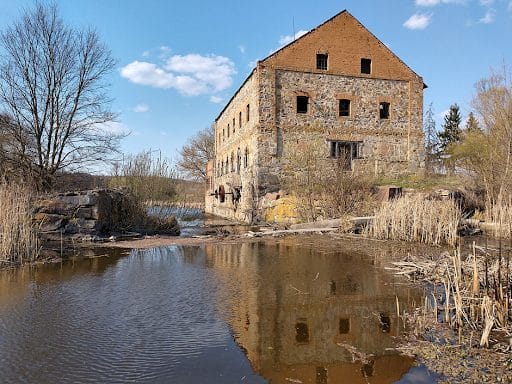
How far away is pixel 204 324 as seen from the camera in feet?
17.4

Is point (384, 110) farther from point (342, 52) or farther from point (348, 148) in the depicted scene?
point (342, 52)

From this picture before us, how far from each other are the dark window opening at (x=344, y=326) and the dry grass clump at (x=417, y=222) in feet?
26.0

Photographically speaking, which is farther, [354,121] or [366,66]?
[366,66]

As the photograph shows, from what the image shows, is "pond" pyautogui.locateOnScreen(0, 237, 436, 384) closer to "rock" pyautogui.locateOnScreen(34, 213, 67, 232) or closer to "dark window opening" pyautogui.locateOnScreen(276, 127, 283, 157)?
"rock" pyautogui.locateOnScreen(34, 213, 67, 232)

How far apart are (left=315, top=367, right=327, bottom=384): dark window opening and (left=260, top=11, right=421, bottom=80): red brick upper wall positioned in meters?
21.6

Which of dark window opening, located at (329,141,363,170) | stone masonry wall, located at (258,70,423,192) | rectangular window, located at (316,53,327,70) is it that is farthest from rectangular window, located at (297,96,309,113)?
dark window opening, located at (329,141,363,170)

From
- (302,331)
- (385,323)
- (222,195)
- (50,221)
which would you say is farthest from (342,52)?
(302,331)

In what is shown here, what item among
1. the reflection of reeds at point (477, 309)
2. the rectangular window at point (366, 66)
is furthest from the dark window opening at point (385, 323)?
the rectangular window at point (366, 66)

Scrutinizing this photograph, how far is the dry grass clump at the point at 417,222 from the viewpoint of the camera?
1237cm

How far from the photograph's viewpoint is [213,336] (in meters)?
4.89

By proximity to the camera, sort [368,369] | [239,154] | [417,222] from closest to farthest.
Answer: [368,369], [417,222], [239,154]

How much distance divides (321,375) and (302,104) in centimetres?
2204

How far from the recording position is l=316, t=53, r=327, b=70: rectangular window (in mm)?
24594

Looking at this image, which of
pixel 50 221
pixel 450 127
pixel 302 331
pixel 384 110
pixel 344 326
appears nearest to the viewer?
pixel 302 331
